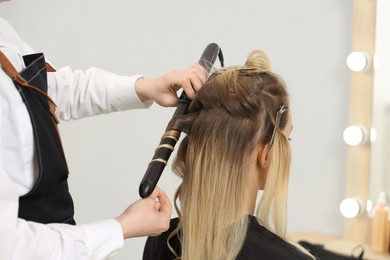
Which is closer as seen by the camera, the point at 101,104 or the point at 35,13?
the point at 101,104

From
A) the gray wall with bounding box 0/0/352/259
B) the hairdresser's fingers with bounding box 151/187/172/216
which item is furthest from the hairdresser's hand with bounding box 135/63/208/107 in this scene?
the gray wall with bounding box 0/0/352/259

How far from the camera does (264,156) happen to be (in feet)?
4.33

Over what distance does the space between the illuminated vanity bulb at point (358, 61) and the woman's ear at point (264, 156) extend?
0.82 m

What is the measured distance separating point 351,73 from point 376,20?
20cm

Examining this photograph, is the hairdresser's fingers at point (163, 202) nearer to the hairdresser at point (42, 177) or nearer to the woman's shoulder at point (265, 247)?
the hairdresser at point (42, 177)

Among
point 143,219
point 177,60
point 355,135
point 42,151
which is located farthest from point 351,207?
point 42,151

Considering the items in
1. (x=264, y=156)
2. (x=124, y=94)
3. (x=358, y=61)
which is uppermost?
(x=358, y=61)

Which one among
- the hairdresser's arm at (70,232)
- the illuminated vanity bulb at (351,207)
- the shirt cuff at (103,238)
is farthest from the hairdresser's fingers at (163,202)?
the illuminated vanity bulb at (351,207)

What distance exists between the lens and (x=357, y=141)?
6.59ft

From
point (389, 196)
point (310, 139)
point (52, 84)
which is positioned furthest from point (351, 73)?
point (52, 84)

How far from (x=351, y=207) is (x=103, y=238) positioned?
121cm

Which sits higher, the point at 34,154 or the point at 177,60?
the point at 177,60

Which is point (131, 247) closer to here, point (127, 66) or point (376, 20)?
point (127, 66)

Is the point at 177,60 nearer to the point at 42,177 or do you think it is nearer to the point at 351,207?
the point at 351,207
